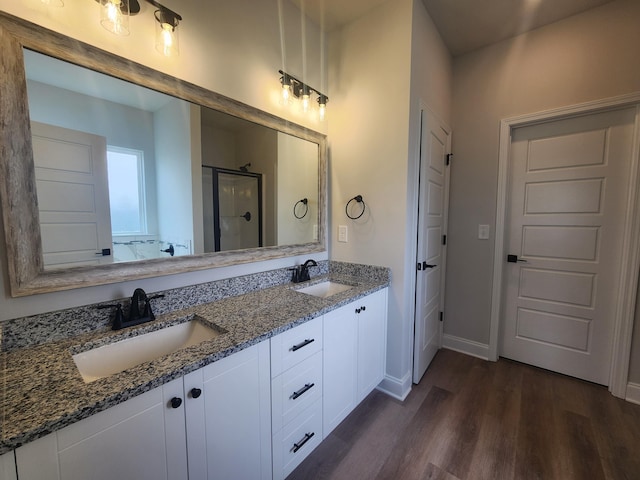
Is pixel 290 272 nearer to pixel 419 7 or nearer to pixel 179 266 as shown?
pixel 179 266

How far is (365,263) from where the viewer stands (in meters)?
2.09

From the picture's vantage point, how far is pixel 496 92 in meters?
2.35

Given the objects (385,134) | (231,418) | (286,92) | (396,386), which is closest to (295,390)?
(231,418)

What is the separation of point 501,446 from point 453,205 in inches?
74.9

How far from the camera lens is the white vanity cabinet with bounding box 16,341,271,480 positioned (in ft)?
2.21

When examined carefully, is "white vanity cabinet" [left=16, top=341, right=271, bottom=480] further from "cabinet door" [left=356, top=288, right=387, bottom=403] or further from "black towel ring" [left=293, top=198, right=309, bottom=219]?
"black towel ring" [left=293, top=198, right=309, bottom=219]

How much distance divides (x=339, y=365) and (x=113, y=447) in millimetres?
1094

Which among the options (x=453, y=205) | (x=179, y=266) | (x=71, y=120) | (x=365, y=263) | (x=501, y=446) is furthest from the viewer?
(x=453, y=205)

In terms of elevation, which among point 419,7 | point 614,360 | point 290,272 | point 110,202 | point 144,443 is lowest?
point 614,360

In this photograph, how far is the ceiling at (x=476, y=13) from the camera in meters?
1.86

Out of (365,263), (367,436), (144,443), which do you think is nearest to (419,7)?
(365,263)

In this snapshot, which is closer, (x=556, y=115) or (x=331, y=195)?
(x=556, y=115)

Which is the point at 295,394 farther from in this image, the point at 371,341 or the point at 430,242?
the point at 430,242

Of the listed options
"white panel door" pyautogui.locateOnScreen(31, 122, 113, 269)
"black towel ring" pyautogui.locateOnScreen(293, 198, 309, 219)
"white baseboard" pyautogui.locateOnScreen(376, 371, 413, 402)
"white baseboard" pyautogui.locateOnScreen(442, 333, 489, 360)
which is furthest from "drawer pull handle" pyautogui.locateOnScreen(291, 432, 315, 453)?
"white baseboard" pyautogui.locateOnScreen(442, 333, 489, 360)
